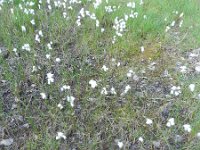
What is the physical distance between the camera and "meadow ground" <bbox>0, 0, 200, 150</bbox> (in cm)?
371

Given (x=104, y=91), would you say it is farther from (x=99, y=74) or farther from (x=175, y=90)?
(x=175, y=90)

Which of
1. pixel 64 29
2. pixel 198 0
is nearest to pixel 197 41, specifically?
pixel 198 0

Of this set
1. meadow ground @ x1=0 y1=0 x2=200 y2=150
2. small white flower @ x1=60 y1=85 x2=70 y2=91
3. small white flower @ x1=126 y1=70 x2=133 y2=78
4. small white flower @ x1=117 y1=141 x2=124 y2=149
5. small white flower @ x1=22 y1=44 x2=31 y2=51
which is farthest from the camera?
small white flower @ x1=22 y1=44 x2=31 y2=51

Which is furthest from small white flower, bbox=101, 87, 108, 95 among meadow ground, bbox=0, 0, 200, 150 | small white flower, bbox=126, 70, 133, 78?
small white flower, bbox=126, 70, 133, 78

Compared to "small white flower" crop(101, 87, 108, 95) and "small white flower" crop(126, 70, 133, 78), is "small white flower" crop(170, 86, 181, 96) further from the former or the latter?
"small white flower" crop(101, 87, 108, 95)

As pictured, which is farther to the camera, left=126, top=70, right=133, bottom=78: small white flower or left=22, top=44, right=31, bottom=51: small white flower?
left=22, top=44, right=31, bottom=51: small white flower

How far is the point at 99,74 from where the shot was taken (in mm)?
4449

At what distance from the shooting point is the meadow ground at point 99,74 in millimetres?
3711

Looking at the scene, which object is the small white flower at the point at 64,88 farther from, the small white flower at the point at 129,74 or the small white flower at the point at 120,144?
the small white flower at the point at 120,144

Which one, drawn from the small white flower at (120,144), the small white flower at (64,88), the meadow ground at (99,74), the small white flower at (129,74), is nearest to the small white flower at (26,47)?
the meadow ground at (99,74)

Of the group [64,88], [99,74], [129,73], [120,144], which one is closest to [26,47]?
[64,88]

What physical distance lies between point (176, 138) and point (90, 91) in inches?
44.8

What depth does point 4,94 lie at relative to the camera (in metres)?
4.14

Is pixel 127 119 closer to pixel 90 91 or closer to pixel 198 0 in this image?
pixel 90 91
